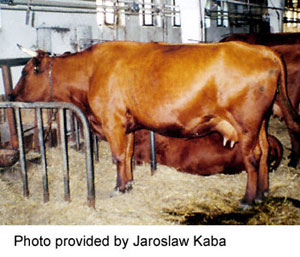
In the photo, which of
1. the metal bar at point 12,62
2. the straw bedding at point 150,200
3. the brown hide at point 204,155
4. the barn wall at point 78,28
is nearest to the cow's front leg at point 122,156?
the straw bedding at point 150,200

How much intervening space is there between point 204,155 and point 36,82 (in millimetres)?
2449

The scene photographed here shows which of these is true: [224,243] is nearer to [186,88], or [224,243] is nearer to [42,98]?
[186,88]

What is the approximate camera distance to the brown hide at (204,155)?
4.21 meters

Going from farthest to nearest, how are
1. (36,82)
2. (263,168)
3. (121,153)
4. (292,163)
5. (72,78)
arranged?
(292,163), (36,82), (72,78), (121,153), (263,168)

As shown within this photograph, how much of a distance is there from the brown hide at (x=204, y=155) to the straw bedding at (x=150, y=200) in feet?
0.35

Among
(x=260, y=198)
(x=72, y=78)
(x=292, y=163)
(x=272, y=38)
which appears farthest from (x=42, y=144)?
(x=272, y=38)

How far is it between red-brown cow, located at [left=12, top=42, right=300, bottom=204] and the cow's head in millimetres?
13

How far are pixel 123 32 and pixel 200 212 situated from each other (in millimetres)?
9509

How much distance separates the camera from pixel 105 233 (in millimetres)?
2578

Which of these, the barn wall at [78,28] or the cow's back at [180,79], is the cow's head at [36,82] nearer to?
the cow's back at [180,79]

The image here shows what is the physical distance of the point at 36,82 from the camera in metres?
4.14

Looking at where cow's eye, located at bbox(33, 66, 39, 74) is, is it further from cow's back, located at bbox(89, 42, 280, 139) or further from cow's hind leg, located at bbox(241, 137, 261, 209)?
cow's hind leg, located at bbox(241, 137, 261, 209)

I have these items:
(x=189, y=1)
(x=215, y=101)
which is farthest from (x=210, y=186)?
(x=189, y=1)

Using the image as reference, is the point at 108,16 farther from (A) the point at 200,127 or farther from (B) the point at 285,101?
(B) the point at 285,101
